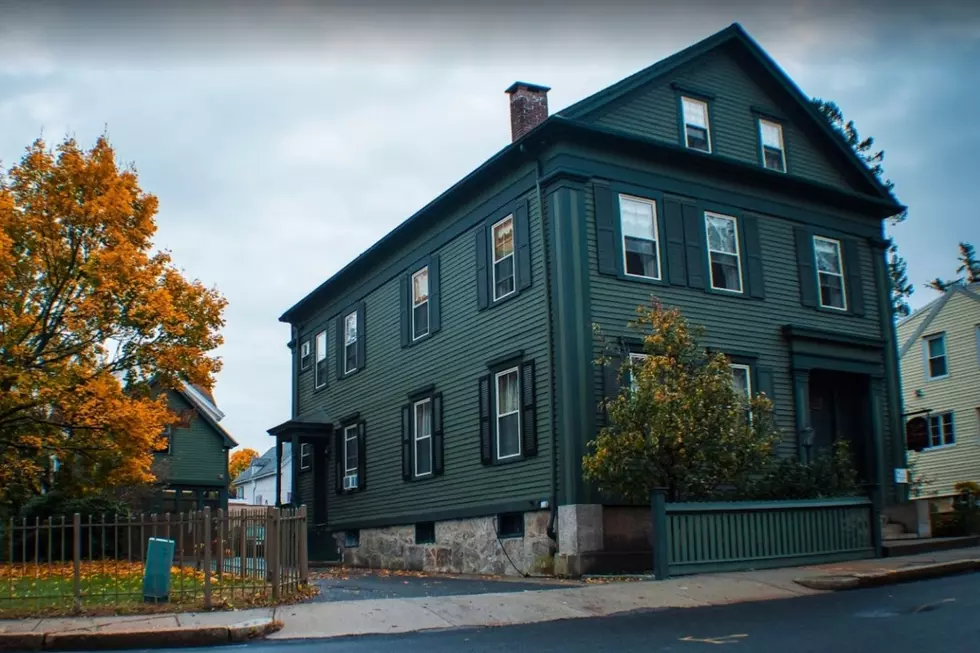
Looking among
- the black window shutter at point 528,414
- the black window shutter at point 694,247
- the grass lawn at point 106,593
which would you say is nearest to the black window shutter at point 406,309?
the black window shutter at point 528,414

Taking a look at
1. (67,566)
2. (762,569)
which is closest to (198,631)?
(67,566)

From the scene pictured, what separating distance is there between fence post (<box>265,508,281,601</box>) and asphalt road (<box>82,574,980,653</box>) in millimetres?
2649

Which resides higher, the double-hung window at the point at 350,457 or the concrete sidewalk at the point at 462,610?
the double-hung window at the point at 350,457

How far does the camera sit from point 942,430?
118 ft

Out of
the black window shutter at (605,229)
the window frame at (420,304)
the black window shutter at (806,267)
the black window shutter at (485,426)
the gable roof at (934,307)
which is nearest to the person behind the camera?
the black window shutter at (605,229)

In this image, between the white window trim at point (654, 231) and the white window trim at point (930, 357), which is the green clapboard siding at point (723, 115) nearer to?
the white window trim at point (654, 231)

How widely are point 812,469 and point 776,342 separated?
4140mm

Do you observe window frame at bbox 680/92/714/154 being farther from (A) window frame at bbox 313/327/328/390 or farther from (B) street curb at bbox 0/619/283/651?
(B) street curb at bbox 0/619/283/651

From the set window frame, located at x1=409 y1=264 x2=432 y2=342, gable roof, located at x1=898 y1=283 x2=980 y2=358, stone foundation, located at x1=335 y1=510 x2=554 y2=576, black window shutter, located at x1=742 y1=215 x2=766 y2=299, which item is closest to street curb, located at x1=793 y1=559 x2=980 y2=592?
stone foundation, located at x1=335 y1=510 x2=554 y2=576

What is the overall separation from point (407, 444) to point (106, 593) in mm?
12302

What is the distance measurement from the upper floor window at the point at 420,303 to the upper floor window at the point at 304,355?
8118mm

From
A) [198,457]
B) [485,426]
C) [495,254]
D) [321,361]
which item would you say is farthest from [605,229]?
[198,457]

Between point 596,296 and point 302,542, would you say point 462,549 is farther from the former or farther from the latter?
point 302,542

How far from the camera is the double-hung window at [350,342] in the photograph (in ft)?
96.0
